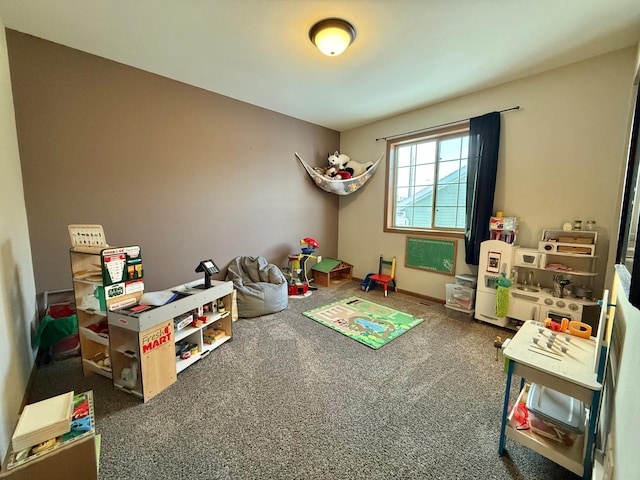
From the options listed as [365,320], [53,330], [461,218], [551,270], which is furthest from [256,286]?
[551,270]

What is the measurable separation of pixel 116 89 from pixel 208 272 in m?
2.03

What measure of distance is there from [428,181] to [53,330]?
173 inches

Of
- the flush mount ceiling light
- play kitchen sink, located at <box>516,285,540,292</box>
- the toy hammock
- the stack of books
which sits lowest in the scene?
the stack of books

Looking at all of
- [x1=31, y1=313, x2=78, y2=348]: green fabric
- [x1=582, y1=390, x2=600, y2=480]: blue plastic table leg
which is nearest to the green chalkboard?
[x1=582, y1=390, x2=600, y2=480]: blue plastic table leg

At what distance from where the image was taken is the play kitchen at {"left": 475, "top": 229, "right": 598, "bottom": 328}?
236 cm

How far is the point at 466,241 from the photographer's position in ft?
10.3

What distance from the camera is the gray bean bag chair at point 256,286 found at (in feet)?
9.87

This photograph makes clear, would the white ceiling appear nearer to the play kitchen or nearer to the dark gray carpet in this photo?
the play kitchen

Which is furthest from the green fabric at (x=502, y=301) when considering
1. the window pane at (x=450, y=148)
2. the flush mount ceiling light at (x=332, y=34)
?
the flush mount ceiling light at (x=332, y=34)

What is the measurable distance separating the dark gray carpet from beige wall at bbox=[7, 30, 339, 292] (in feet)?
4.05

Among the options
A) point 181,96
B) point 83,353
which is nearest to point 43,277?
point 83,353

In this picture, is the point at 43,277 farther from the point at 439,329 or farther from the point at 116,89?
the point at 439,329

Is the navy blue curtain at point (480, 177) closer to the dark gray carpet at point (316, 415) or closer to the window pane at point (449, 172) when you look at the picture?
the window pane at point (449, 172)

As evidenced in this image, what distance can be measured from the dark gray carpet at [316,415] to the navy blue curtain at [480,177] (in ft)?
4.00
